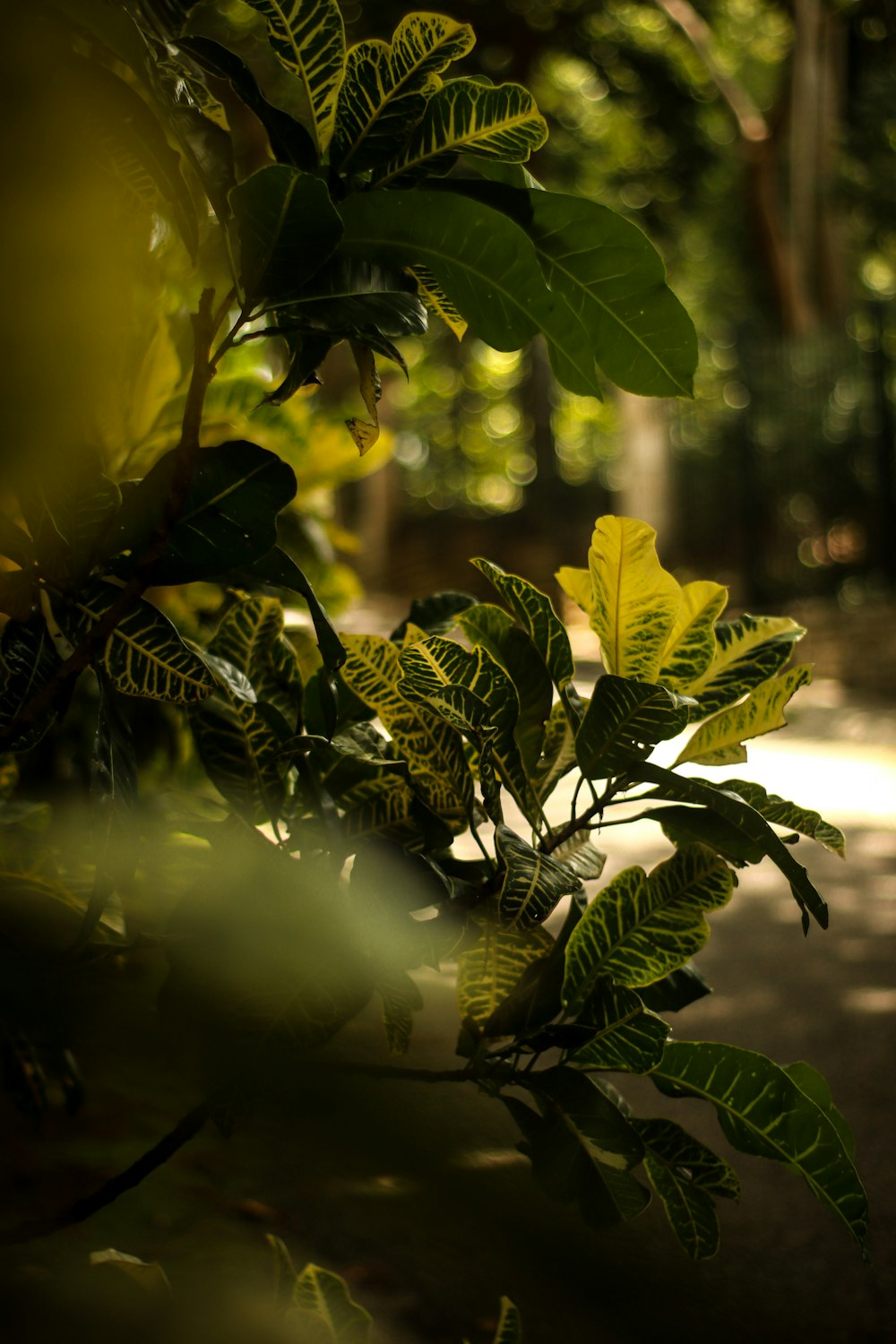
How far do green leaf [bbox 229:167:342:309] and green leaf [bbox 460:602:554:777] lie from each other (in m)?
0.32

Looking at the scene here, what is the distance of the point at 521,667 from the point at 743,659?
205 millimetres

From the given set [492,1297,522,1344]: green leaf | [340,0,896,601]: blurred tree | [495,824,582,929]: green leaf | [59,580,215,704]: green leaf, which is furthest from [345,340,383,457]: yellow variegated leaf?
[340,0,896,601]: blurred tree

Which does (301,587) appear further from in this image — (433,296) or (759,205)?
(759,205)

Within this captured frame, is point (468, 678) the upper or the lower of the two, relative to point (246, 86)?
lower

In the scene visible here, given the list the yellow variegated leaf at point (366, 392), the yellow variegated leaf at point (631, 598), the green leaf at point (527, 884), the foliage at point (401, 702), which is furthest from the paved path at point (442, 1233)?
the yellow variegated leaf at point (366, 392)

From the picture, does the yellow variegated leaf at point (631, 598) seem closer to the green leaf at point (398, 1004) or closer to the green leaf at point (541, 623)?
the green leaf at point (541, 623)

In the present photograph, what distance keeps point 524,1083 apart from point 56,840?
1.68 ft

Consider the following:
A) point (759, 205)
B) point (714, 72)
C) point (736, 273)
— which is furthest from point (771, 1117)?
point (736, 273)

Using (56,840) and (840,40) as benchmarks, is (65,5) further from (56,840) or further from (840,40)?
(840,40)

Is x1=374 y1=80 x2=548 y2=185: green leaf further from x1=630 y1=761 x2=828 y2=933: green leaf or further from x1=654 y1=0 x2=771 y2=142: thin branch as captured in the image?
x1=654 y1=0 x2=771 y2=142: thin branch

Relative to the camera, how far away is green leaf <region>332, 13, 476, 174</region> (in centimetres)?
73

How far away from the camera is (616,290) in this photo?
775 mm

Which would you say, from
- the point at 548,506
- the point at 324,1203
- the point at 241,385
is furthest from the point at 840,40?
the point at 324,1203

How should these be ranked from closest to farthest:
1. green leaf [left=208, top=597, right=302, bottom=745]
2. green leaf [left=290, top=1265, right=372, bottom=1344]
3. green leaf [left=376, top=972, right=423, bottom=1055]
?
green leaf [left=290, top=1265, right=372, bottom=1344] < green leaf [left=376, top=972, right=423, bottom=1055] < green leaf [left=208, top=597, right=302, bottom=745]
